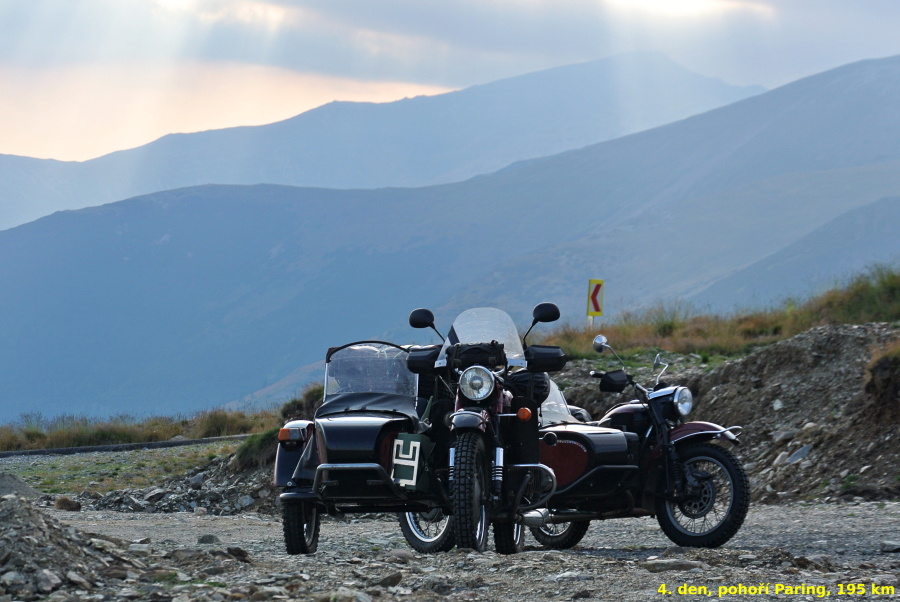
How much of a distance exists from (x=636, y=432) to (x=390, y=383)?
89.1 inches

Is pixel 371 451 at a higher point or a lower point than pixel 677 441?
lower

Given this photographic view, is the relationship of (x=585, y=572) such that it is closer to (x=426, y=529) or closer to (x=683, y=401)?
(x=426, y=529)

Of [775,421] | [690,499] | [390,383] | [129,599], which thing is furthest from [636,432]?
[775,421]

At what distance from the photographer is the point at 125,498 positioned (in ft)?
62.6

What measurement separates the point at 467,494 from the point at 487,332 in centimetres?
170

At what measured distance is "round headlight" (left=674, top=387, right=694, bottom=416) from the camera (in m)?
10.4

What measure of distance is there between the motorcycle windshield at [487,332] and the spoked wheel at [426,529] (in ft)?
4.18

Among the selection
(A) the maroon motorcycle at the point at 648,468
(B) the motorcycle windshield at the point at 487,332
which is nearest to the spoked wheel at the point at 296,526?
(B) the motorcycle windshield at the point at 487,332

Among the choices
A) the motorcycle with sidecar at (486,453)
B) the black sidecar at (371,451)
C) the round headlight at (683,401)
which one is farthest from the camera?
the round headlight at (683,401)

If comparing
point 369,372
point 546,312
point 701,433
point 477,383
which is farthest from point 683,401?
point 369,372

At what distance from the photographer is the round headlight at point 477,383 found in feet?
29.1

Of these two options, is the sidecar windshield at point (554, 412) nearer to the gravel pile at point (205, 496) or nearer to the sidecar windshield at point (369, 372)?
the sidecar windshield at point (369, 372)

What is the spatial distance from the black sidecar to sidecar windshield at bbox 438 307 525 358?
0.23 metres

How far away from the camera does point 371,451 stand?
9016mm
